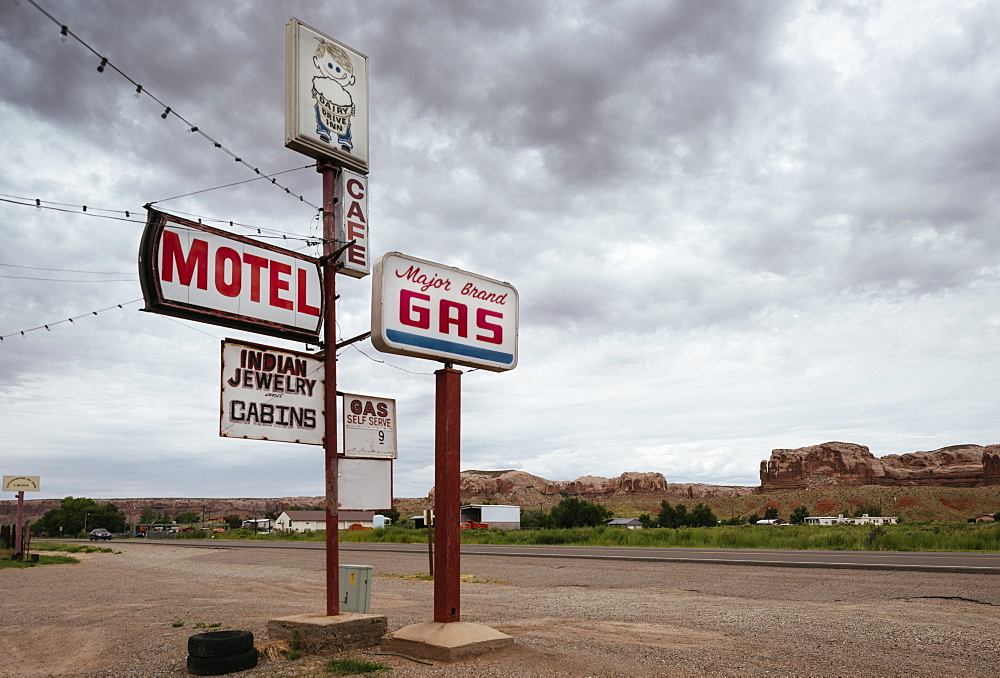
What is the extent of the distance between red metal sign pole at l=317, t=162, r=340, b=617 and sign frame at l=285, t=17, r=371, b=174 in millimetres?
395

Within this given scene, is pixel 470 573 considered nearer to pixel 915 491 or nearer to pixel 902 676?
pixel 902 676

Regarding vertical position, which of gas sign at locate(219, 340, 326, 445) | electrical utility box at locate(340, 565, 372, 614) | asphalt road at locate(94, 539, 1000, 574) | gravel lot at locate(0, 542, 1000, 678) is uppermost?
gas sign at locate(219, 340, 326, 445)

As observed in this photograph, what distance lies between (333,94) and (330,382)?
14.3ft

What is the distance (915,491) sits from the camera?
327 ft

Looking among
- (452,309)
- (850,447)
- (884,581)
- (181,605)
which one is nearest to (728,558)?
(884,581)

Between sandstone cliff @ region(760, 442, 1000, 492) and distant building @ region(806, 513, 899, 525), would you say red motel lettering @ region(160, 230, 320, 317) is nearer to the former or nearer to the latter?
distant building @ region(806, 513, 899, 525)

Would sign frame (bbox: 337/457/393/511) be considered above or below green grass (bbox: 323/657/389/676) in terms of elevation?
above

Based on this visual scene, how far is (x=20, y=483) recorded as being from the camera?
117 feet

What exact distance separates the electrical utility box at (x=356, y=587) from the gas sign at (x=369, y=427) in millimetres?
1710

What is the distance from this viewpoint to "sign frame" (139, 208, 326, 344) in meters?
9.16

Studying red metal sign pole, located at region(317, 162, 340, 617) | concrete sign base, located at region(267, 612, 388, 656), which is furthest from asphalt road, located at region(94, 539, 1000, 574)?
red metal sign pole, located at region(317, 162, 340, 617)

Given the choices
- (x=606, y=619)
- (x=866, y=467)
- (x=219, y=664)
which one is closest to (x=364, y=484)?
(x=219, y=664)

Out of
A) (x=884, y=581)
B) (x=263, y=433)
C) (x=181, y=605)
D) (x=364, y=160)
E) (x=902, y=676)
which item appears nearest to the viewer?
(x=902, y=676)

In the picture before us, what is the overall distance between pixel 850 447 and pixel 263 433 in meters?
186
